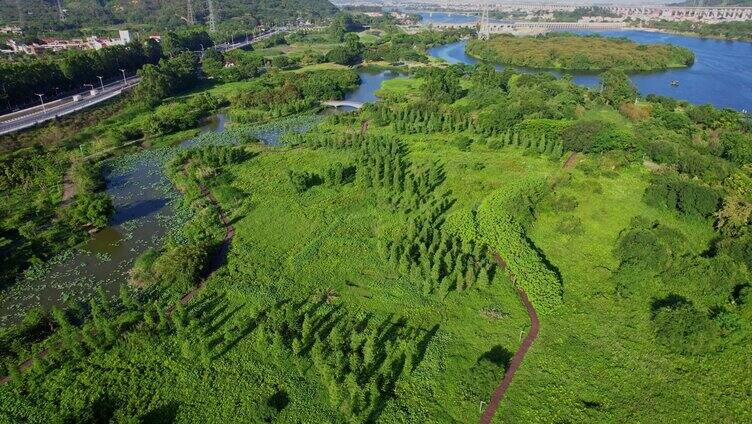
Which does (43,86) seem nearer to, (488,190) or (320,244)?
(320,244)

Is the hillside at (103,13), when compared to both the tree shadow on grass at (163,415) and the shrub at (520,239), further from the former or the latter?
the tree shadow on grass at (163,415)

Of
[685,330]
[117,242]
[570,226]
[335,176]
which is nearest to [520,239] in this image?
[570,226]

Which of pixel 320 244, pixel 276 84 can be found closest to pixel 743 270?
pixel 320 244

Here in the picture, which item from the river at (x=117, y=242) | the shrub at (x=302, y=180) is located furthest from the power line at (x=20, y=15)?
the shrub at (x=302, y=180)

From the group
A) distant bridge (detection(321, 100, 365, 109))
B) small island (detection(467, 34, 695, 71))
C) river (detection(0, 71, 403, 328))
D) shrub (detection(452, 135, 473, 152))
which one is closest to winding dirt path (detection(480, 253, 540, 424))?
river (detection(0, 71, 403, 328))

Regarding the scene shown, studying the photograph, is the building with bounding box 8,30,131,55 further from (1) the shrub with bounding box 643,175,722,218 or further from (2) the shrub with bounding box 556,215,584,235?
(1) the shrub with bounding box 643,175,722,218
